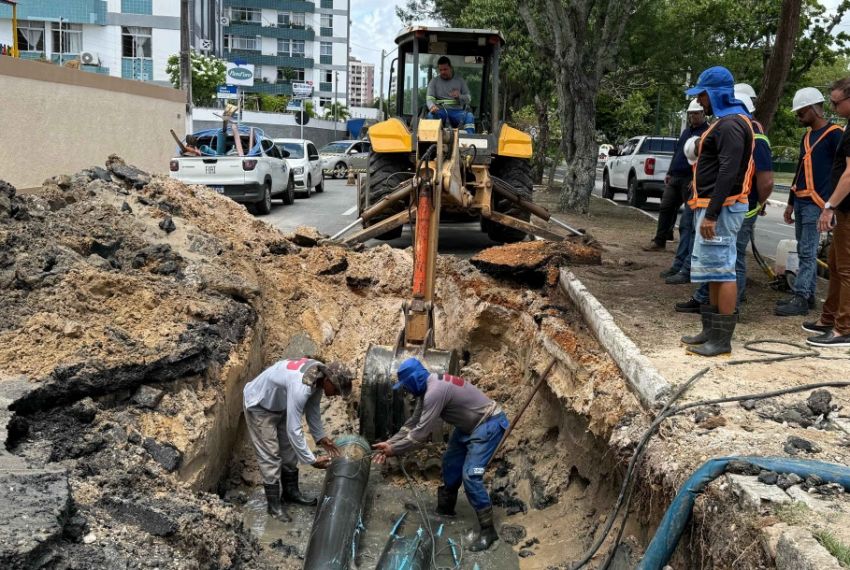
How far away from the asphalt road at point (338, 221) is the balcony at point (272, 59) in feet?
173

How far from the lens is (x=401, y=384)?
6.23 meters

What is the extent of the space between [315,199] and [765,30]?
15621 mm

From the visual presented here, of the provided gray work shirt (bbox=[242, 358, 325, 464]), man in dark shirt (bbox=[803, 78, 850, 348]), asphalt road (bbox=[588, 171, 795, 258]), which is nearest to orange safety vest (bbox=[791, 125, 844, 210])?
man in dark shirt (bbox=[803, 78, 850, 348])

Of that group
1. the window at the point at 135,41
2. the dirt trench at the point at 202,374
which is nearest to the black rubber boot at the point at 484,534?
the dirt trench at the point at 202,374

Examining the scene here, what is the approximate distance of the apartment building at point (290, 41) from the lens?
2849 inches

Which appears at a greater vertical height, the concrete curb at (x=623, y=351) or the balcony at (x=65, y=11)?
the balcony at (x=65, y=11)

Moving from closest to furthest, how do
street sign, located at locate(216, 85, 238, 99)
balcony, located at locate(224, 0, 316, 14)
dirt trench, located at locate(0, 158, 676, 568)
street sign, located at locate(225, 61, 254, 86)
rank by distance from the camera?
dirt trench, located at locate(0, 158, 676, 568) < street sign, located at locate(216, 85, 238, 99) < street sign, located at locate(225, 61, 254, 86) < balcony, located at locate(224, 0, 316, 14)

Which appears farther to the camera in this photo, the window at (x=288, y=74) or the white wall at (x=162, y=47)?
the window at (x=288, y=74)

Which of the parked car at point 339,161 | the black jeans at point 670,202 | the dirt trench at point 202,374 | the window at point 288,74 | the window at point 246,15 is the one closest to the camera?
the dirt trench at point 202,374

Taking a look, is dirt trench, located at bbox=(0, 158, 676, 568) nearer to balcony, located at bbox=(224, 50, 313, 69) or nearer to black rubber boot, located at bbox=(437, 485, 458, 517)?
black rubber boot, located at bbox=(437, 485, 458, 517)

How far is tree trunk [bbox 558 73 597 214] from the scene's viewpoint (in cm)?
1770

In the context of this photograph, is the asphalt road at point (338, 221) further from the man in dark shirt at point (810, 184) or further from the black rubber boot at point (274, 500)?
the black rubber boot at point (274, 500)

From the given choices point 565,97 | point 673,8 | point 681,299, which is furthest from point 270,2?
point 681,299

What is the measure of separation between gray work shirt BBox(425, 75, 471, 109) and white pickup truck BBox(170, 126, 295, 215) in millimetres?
6112
